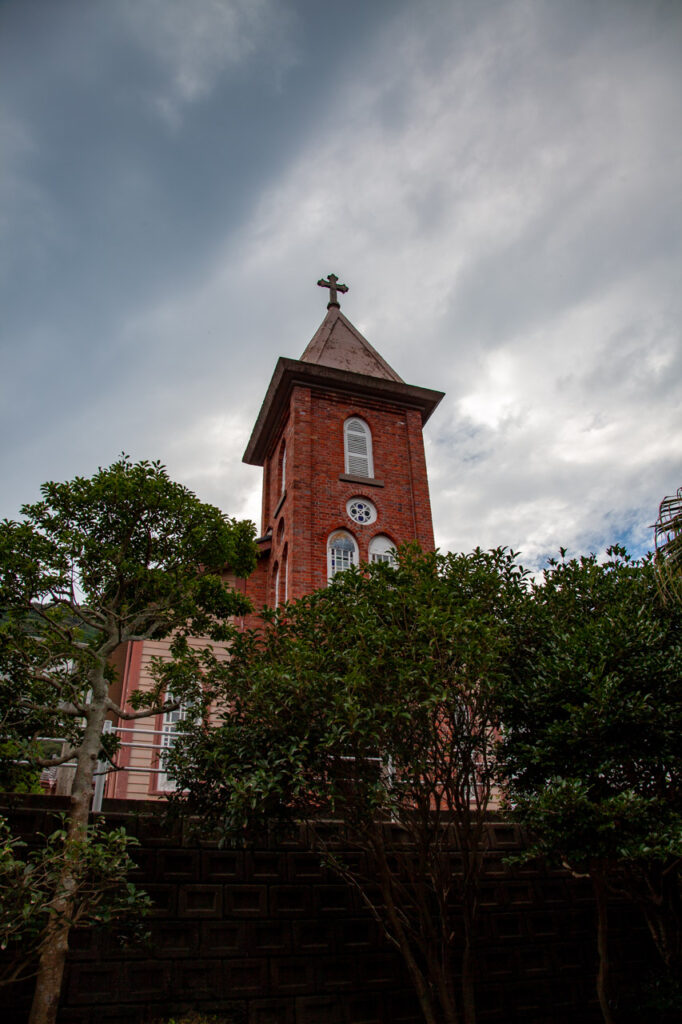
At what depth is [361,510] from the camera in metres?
17.4

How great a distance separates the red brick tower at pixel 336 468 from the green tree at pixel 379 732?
7.39 meters

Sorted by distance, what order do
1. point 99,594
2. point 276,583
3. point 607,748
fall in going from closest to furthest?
point 607,748 < point 99,594 < point 276,583

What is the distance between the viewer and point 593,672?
7.58 m

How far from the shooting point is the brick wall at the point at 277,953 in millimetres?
7395

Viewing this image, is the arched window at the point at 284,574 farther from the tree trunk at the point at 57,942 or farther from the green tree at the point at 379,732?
the tree trunk at the point at 57,942

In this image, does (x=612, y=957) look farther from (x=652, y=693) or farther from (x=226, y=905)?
(x=226, y=905)

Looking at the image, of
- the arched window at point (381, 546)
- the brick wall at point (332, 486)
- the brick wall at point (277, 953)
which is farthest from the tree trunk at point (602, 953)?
the arched window at point (381, 546)

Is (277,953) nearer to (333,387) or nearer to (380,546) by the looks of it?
(380,546)

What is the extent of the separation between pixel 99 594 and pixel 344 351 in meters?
13.3

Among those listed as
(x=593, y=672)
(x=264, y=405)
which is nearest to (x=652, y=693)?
(x=593, y=672)

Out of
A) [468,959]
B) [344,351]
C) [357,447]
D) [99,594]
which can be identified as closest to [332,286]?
[344,351]

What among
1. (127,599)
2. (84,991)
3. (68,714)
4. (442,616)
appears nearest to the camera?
(84,991)

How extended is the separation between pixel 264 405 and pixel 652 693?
14368mm

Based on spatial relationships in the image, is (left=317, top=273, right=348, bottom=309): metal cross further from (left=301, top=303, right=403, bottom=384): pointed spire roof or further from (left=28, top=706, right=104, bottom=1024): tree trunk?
(left=28, top=706, right=104, bottom=1024): tree trunk
